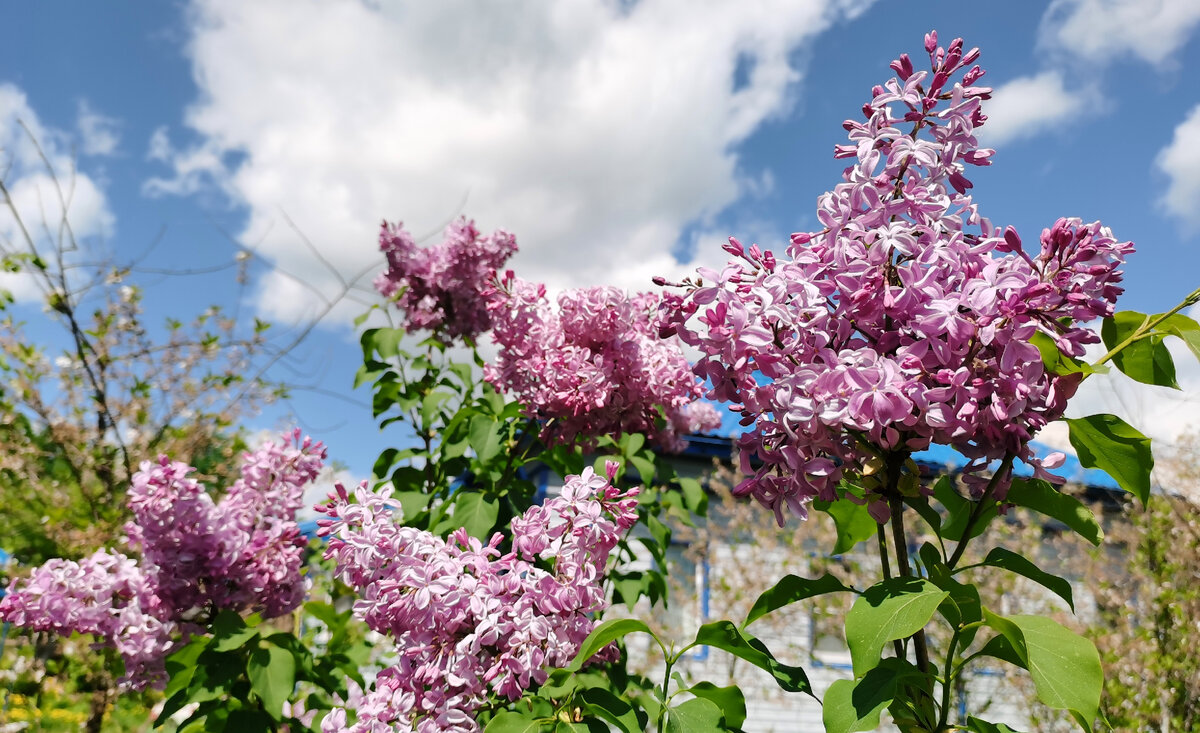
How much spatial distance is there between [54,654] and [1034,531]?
22.6ft

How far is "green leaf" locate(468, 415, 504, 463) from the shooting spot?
92.4 inches

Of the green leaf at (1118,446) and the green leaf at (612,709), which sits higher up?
the green leaf at (1118,446)

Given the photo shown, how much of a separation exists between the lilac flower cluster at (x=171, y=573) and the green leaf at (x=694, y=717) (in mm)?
1615

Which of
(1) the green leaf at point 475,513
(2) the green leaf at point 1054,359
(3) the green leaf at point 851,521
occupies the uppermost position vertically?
(1) the green leaf at point 475,513

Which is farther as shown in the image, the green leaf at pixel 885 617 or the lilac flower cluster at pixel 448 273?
the lilac flower cluster at pixel 448 273

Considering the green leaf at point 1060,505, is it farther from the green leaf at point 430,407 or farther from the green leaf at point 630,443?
the green leaf at point 430,407

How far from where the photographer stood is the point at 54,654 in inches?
205

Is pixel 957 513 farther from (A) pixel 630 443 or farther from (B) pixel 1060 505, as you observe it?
(A) pixel 630 443

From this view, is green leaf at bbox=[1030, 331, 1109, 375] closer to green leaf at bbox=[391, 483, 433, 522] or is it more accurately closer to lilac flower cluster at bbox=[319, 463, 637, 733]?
lilac flower cluster at bbox=[319, 463, 637, 733]

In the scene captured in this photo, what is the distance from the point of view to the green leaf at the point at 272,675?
2.24m

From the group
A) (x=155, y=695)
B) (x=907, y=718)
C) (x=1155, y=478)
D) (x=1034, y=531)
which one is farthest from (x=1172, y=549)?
(x=155, y=695)

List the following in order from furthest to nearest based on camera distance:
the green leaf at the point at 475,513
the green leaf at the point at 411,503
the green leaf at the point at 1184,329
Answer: the green leaf at the point at 411,503 → the green leaf at the point at 475,513 → the green leaf at the point at 1184,329

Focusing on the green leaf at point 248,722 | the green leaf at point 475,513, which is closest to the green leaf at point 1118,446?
the green leaf at point 475,513

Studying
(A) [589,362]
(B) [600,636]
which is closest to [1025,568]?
(B) [600,636]
